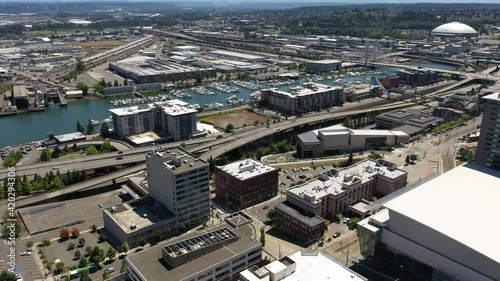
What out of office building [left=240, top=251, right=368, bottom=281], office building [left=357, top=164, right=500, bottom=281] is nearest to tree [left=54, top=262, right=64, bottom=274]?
office building [left=240, top=251, right=368, bottom=281]

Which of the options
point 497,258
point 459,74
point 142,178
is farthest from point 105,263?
point 459,74

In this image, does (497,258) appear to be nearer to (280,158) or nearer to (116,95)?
(280,158)

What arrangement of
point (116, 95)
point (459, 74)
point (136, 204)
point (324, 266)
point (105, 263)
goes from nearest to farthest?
1. point (324, 266)
2. point (105, 263)
3. point (136, 204)
4. point (116, 95)
5. point (459, 74)

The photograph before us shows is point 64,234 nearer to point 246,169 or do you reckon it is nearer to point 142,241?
point 142,241

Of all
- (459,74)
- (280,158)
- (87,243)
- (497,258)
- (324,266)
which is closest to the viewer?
(497,258)

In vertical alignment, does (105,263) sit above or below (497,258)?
below

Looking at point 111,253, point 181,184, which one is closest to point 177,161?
point 181,184

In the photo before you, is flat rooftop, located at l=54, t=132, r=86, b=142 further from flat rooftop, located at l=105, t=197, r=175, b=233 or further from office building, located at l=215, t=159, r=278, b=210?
office building, located at l=215, t=159, r=278, b=210
